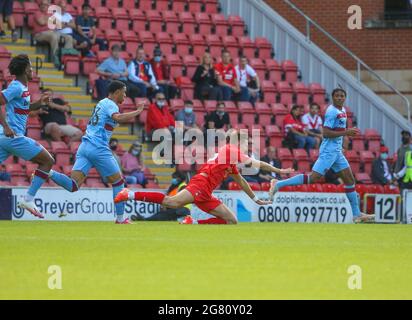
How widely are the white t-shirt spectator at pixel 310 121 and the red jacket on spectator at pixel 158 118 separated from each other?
3759 millimetres

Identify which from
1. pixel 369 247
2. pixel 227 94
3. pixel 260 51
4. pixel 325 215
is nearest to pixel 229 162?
pixel 369 247

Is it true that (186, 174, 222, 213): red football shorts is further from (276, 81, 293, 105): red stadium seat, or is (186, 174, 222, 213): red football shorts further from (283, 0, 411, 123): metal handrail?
(283, 0, 411, 123): metal handrail

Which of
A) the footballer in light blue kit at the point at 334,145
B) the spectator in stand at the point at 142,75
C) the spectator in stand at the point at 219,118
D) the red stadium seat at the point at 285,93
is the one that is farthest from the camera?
the red stadium seat at the point at 285,93

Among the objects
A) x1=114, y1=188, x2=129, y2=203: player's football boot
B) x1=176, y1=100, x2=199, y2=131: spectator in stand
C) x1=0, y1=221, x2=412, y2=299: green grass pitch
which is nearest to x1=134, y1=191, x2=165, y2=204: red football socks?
x1=114, y1=188, x2=129, y2=203: player's football boot

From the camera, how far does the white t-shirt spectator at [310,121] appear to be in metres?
28.1

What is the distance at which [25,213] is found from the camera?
22.2 metres

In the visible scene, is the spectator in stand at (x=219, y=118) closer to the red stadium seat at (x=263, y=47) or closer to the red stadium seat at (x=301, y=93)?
the red stadium seat at (x=301, y=93)

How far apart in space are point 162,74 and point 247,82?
2.69 meters

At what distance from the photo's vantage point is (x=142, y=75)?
88.8ft

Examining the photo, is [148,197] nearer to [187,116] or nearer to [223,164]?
[223,164]

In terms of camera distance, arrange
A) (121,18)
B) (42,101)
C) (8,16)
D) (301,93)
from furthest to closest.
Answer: (301,93)
(121,18)
(8,16)
(42,101)

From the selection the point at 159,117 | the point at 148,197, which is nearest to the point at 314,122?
the point at 159,117

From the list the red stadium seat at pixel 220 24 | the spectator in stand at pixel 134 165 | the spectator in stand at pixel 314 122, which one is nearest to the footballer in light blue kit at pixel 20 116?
the spectator in stand at pixel 134 165

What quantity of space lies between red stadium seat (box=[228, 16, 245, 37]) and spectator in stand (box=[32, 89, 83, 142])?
7887mm
